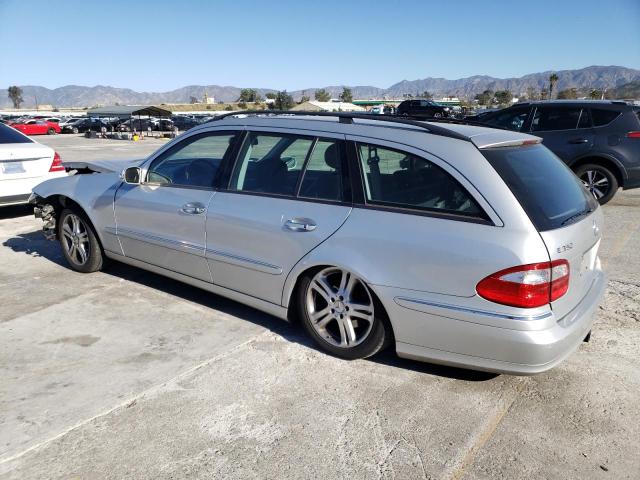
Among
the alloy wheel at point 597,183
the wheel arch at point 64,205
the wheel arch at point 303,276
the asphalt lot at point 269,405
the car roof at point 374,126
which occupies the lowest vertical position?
the asphalt lot at point 269,405

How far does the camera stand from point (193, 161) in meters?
4.50

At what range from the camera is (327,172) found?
3617 millimetres

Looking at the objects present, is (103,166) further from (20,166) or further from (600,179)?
(600,179)

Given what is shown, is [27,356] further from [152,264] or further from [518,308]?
[518,308]

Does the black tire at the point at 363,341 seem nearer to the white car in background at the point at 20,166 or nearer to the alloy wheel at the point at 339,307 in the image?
the alloy wheel at the point at 339,307

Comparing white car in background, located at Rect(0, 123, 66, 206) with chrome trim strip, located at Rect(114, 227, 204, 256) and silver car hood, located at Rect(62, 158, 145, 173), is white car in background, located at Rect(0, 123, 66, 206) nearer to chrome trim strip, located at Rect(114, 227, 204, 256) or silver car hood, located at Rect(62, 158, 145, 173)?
silver car hood, located at Rect(62, 158, 145, 173)

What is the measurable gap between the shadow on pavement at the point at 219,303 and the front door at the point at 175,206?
1.25 feet

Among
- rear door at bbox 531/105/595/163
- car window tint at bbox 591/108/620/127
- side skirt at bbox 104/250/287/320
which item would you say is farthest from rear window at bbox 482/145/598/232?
car window tint at bbox 591/108/620/127

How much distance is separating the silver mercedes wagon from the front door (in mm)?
13

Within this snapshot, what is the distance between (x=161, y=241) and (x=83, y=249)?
52.2 inches

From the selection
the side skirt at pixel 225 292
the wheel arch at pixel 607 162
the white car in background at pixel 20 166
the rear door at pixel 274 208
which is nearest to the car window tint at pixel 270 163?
the rear door at pixel 274 208

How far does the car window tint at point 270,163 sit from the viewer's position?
378 centimetres

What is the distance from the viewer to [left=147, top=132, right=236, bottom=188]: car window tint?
4.24 meters

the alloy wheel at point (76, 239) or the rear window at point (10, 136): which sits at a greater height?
the rear window at point (10, 136)
